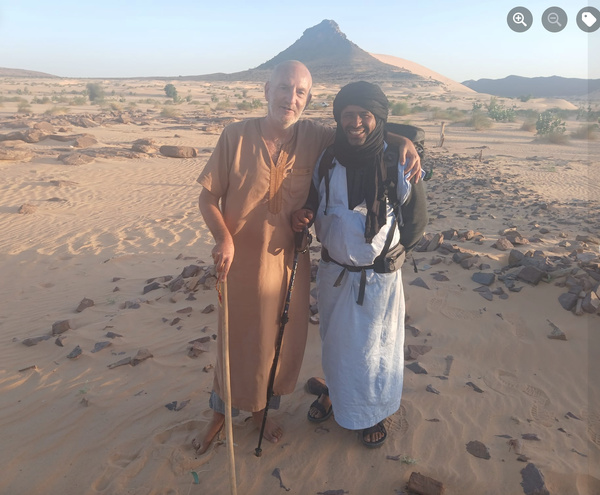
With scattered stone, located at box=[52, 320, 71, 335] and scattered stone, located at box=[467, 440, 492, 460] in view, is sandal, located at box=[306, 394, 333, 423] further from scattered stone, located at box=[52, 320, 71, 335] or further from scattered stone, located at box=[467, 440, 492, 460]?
scattered stone, located at box=[52, 320, 71, 335]

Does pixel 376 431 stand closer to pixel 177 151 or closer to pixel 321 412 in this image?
pixel 321 412

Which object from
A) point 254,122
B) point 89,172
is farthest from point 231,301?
point 89,172

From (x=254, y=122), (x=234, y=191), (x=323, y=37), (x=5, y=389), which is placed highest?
(x=323, y=37)

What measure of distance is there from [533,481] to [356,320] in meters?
1.18

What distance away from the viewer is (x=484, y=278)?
15.1ft

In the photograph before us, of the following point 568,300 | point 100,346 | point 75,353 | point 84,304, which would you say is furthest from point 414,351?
point 84,304

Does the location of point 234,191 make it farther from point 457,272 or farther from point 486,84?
point 486,84

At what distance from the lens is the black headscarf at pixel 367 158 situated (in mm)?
2158

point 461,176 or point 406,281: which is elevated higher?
point 461,176

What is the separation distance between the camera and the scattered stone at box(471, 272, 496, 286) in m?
4.55

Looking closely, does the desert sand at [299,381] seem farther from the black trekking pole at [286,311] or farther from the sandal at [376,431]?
the black trekking pole at [286,311]

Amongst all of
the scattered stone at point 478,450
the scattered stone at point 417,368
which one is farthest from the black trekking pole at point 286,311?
the scattered stone at point 417,368

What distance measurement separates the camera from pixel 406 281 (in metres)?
4.79

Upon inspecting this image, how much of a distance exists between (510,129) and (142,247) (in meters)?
18.7
